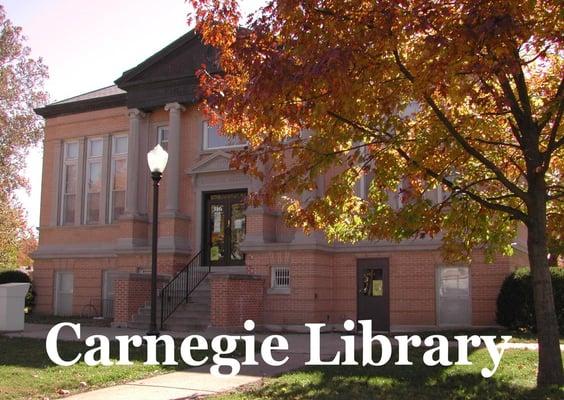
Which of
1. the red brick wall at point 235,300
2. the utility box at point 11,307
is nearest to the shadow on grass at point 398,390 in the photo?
the red brick wall at point 235,300

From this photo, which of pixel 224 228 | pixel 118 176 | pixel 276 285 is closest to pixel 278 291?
pixel 276 285

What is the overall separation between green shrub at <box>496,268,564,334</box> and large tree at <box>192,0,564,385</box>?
19.0 ft

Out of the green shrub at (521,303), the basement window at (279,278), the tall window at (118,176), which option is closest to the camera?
the green shrub at (521,303)

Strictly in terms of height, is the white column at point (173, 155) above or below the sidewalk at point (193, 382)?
above

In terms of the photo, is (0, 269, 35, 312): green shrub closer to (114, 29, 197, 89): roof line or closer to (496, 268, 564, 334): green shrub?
(114, 29, 197, 89): roof line

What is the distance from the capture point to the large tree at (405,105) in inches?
293

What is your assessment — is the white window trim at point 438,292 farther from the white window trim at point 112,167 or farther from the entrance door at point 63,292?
the entrance door at point 63,292

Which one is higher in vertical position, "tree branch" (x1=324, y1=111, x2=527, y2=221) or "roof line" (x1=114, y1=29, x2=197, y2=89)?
"roof line" (x1=114, y1=29, x2=197, y2=89)

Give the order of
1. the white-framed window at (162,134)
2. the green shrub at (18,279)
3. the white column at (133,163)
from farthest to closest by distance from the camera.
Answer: the green shrub at (18,279)
the white-framed window at (162,134)
the white column at (133,163)

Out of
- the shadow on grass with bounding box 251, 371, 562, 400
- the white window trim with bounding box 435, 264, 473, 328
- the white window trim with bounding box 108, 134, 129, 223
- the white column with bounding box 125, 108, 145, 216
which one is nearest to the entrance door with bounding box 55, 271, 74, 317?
the white window trim with bounding box 108, 134, 129, 223

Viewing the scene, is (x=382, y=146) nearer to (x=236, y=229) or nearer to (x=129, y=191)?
(x=236, y=229)

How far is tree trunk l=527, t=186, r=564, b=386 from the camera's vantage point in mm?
8320

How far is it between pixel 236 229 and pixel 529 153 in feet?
43.2

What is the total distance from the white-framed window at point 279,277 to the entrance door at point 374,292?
2.07m
